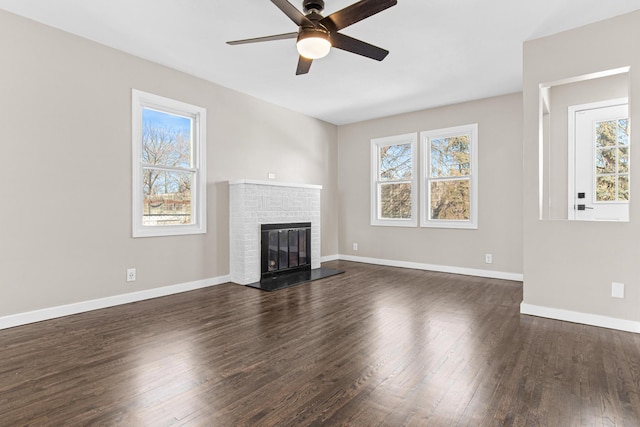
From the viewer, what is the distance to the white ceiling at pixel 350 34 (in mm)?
2922

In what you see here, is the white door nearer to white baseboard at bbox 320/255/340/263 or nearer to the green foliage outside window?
the green foliage outside window

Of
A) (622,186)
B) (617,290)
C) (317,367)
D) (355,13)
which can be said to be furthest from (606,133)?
(317,367)

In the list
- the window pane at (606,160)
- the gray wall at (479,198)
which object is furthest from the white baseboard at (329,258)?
the window pane at (606,160)

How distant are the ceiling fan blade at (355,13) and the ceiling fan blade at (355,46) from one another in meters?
0.11

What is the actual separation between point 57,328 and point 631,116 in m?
5.40

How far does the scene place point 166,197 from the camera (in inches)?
169

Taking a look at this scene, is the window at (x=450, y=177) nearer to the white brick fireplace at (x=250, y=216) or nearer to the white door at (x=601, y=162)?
the white door at (x=601, y=162)

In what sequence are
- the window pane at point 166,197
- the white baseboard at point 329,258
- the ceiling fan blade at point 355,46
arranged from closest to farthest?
the ceiling fan blade at point 355,46
the window pane at point 166,197
the white baseboard at point 329,258

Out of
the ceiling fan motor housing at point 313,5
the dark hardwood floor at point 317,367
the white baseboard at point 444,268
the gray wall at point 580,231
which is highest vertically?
the ceiling fan motor housing at point 313,5

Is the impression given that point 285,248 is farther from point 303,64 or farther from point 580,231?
point 580,231

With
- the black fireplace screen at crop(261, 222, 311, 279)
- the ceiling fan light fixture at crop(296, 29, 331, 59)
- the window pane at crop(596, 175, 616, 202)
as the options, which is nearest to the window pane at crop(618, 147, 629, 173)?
the window pane at crop(596, 175, 616, 202)

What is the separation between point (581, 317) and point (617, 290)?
0.38m

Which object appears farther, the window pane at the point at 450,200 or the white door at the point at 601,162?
the window pane at the point at 450,200

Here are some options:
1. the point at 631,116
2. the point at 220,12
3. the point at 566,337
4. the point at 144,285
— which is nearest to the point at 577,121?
the point at 631,116
